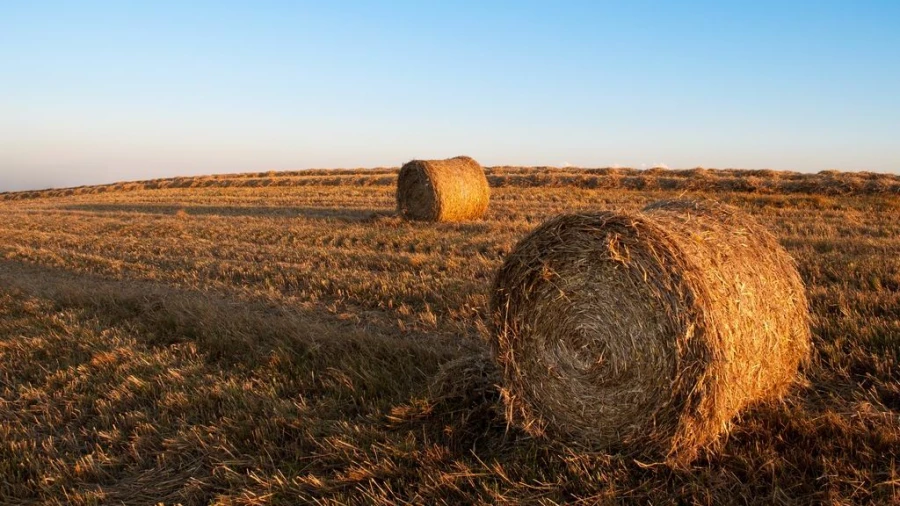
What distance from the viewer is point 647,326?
3.93 metres

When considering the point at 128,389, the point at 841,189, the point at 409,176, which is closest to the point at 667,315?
the point at 128,389

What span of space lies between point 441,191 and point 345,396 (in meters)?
10.2

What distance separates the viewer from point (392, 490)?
3.63m

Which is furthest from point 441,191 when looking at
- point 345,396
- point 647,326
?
point 647,326

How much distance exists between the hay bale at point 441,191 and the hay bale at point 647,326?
10.1m

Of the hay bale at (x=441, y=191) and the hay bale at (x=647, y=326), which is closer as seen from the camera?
the hay bale at (x=647, y=326)

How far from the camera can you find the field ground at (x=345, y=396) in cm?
364

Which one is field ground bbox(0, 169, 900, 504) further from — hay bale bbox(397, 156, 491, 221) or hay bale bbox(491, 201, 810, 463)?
hay bale bbox(397, 156, 491, 221)

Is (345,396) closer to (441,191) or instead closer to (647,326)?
(647,326)

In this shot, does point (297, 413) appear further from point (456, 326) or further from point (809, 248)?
point (809, 248)

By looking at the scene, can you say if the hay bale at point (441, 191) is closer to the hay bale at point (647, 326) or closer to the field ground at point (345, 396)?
the field ground at point (345, 396)

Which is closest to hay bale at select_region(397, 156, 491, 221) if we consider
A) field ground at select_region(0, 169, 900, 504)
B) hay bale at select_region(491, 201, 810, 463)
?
field ground at select_region(0, 169, 900, 504)

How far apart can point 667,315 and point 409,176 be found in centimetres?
1203

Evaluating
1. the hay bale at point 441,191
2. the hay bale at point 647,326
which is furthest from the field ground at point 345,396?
the hay bale at point 441,191
